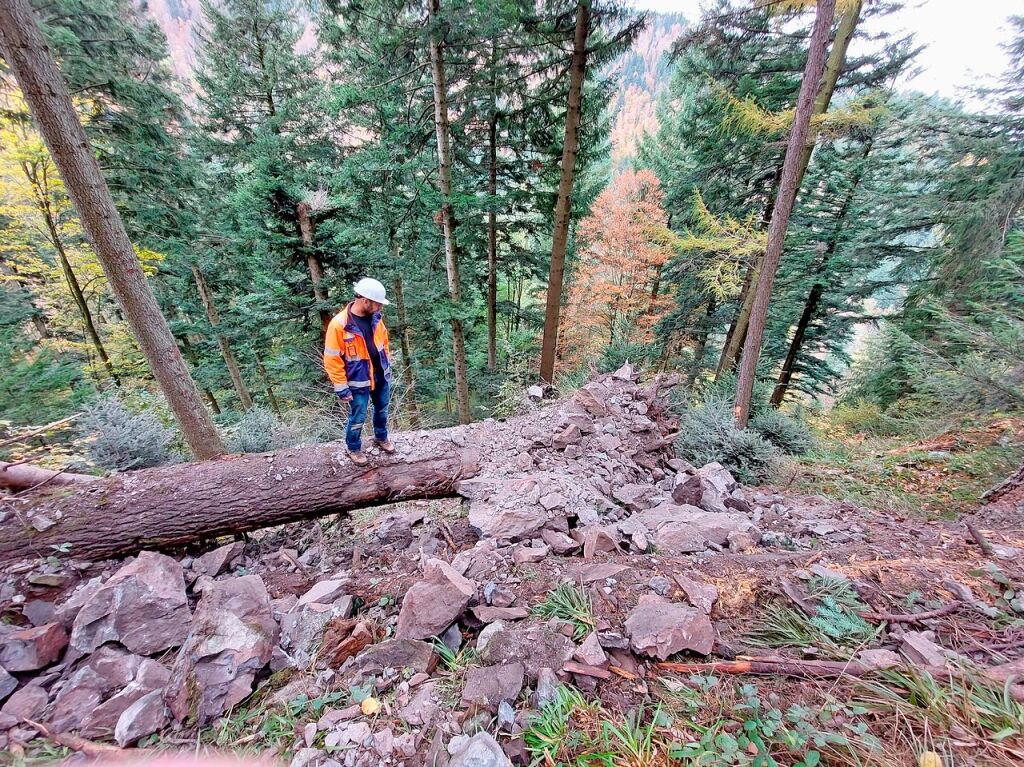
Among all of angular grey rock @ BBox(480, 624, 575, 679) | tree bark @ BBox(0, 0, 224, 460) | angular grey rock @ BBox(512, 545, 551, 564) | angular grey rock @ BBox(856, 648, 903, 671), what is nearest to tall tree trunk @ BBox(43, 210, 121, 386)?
tree bark @ BBox(0, 0, 224, 460)

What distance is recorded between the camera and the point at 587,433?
218 inches

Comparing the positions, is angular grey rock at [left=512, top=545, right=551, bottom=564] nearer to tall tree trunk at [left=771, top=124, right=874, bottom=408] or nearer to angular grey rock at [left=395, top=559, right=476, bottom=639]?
angular grey rock at [left=395, top=559, right=476, bottom=639]

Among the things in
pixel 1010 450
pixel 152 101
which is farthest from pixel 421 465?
pixel 152 101

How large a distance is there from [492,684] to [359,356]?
318 centimetres

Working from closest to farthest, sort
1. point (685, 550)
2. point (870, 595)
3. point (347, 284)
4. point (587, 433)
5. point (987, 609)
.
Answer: point (987, 609) < point (870, 595) < point (685, 550) < point (587, 433) < point (347, 284)

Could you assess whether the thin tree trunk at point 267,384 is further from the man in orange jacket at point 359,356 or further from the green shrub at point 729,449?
the green shrub at point 729,449

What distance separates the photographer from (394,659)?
2.29 metres

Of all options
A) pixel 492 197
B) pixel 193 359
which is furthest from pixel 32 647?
pixel 193 359

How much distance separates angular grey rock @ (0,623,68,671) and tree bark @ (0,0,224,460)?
316cm

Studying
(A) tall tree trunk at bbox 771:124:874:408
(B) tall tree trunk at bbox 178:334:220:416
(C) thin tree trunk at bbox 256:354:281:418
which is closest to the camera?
(A) tall tree trunk at bbox 771:124:874:408

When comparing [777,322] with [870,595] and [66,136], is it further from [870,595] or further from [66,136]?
[66,136]

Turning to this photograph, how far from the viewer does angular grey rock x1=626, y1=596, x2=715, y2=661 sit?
6.93ft

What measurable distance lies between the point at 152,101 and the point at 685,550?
12.8m

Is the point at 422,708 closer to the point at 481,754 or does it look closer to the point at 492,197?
the point at 481,754
